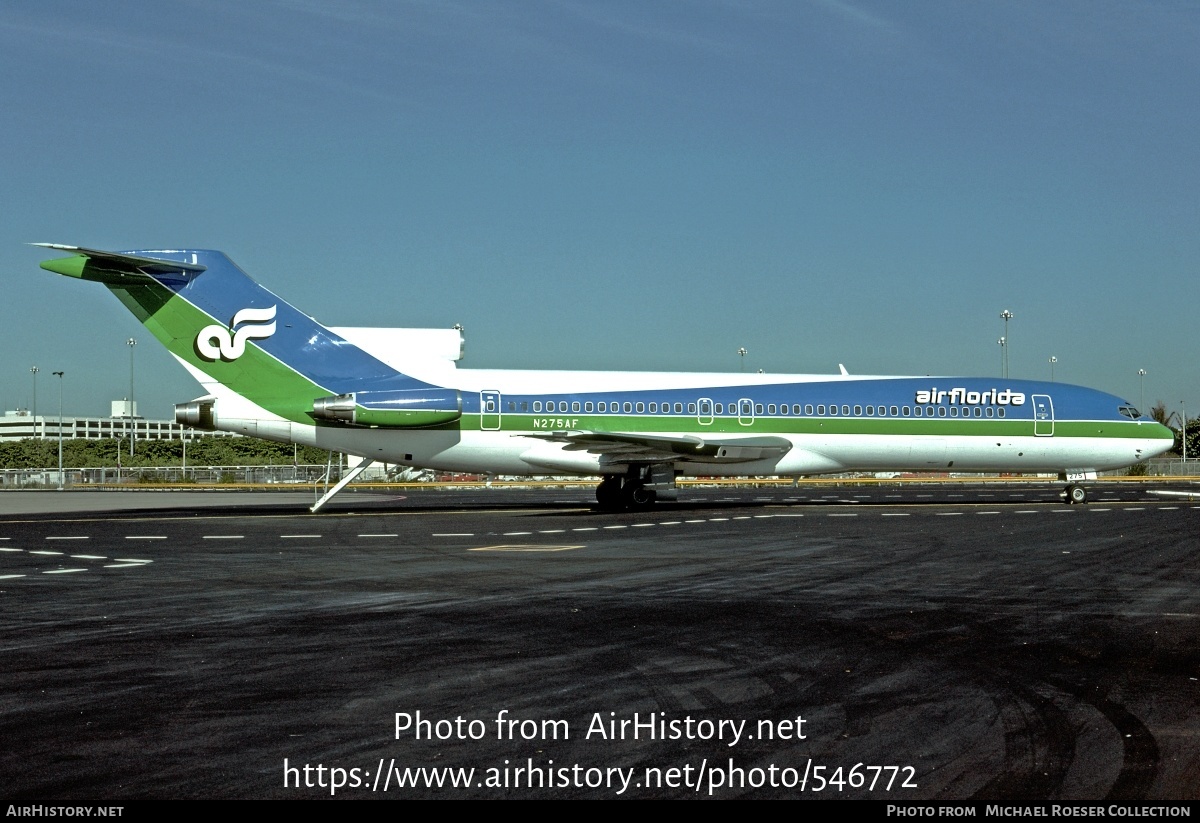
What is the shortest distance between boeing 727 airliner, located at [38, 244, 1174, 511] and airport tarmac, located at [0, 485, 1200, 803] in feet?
39.0

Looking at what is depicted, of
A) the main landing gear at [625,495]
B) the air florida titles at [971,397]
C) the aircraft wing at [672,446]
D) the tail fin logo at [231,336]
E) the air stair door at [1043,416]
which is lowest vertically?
the main landing gear at [625,495]

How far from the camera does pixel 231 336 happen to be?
98.1 feet

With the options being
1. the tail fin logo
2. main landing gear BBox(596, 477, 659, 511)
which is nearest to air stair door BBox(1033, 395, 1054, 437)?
main landing gear BBox(596, 477, 659, 511)

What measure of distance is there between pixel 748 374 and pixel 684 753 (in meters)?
28.3

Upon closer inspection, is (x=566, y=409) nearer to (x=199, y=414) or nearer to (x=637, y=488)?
(x=637, y=488)

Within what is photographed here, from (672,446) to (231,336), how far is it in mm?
12056

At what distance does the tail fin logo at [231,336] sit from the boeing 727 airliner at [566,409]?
4cm

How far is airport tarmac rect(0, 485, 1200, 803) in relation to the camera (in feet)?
19.1

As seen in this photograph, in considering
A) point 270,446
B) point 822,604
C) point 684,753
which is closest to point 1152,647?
point 822,604

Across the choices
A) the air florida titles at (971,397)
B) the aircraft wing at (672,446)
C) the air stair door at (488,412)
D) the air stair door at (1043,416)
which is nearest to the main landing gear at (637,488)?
the aircraft wing at (672,446)

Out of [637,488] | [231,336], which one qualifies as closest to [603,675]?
[231,336]

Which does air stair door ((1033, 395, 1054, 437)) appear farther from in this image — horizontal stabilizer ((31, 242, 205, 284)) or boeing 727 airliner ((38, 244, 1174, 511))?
horizontal stabilizer ((31, 242, 205, 284))

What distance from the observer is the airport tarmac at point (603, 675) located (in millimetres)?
5816

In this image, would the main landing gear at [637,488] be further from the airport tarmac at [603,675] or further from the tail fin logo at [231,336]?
the airport tarmac at [603,675]
